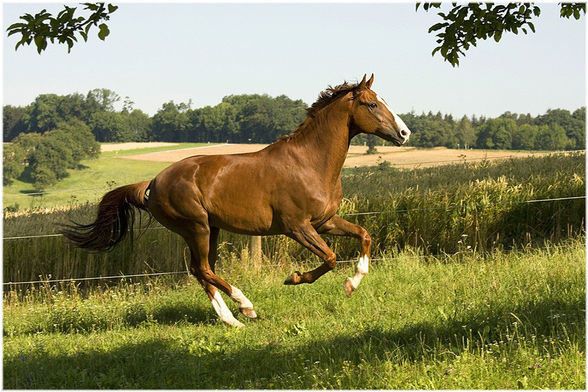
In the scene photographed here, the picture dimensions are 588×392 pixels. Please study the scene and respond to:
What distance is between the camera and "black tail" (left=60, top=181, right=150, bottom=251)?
6734 millimetres

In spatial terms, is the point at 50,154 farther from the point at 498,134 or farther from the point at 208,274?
the point at 208,274

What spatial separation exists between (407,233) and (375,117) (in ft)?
15.6

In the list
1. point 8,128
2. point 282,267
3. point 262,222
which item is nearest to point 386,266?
point 282,267

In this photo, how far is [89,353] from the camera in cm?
627

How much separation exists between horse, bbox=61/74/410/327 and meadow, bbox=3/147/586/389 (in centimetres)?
79

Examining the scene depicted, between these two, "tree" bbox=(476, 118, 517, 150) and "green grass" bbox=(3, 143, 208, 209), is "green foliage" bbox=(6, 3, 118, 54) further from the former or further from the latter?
"green grass" bbox=(3, 143, 208, 209)

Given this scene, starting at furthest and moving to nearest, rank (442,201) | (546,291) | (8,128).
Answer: (8,128) → (442,201) → (546,291)

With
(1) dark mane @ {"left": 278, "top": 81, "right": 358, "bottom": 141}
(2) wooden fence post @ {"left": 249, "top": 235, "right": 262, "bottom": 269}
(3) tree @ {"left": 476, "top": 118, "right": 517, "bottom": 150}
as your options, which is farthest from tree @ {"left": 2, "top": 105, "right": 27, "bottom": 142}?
(1) dark mane @ {"left": 278, "top": 81, "right": 358, "bottom": 141}

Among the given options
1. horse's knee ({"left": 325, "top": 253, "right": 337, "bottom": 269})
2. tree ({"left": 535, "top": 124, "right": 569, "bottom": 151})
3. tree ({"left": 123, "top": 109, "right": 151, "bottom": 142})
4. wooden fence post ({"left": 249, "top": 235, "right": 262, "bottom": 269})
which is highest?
tree ({"left": 123, "top": 109, "right": 151, "bottom": 142})

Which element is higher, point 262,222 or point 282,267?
point 262,222

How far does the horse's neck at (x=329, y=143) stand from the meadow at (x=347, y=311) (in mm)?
1494

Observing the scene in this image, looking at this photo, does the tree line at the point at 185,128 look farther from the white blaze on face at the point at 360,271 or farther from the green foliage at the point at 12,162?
the white blaze on face at the point at 360,271

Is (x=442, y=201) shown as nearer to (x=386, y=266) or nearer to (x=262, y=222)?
(x=386, y=266)

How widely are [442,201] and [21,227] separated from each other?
6.94 meters
